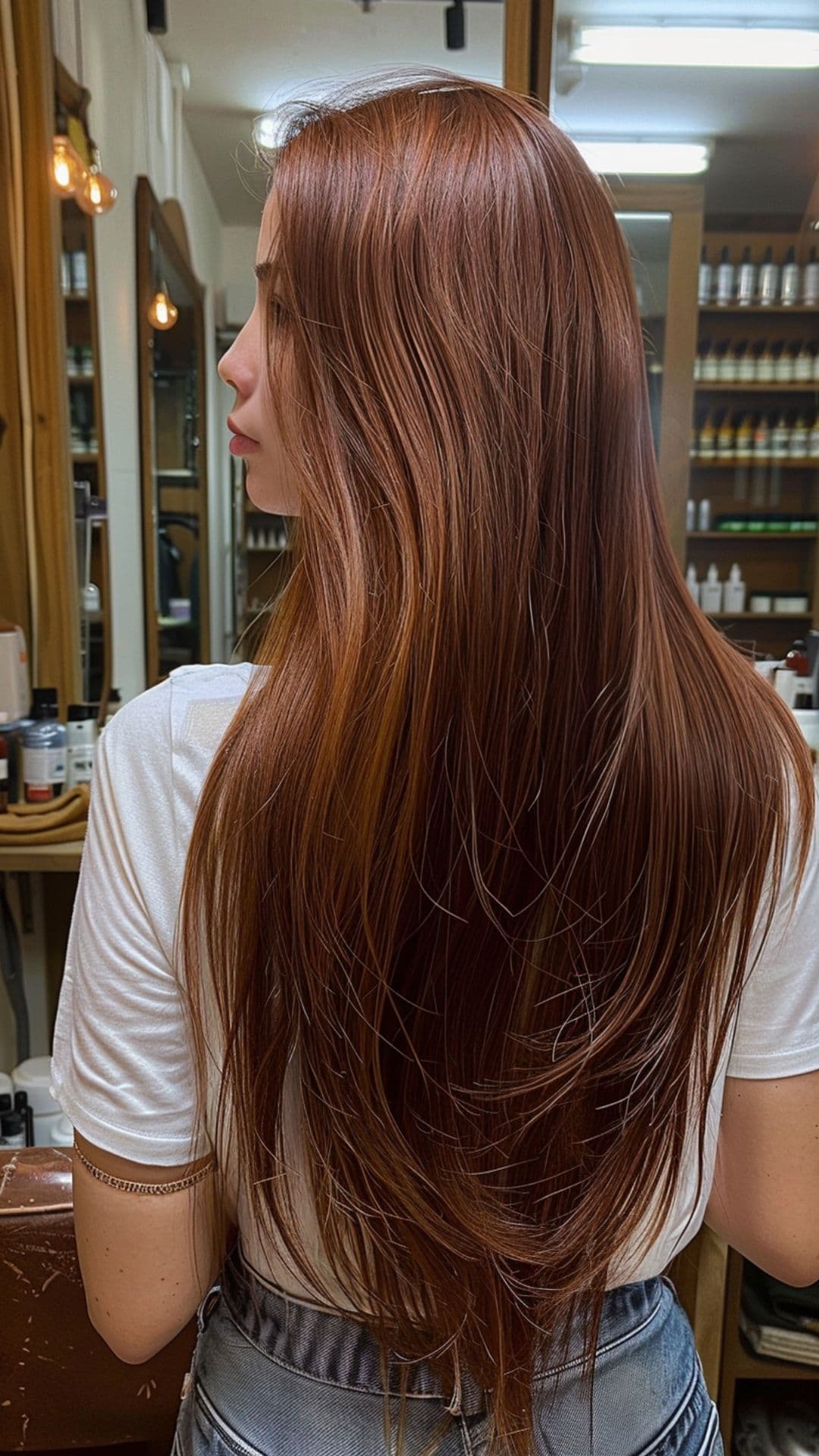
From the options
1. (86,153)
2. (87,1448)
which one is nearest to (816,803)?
(87,1448)

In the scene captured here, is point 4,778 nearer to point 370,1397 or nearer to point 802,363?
point 370,1397

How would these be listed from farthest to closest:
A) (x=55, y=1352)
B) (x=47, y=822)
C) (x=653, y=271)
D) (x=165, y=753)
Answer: (x=653, y=271)
(x=47, y=822)
(x=55, y=1352)
(x=165, y=753)

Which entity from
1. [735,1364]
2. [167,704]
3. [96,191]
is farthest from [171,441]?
[735,1364]

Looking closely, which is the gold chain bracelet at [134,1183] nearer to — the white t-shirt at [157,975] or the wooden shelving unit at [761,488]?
the white t-shirt at [157,975]

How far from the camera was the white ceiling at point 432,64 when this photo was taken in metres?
1.56

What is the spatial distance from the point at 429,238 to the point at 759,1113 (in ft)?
1.86

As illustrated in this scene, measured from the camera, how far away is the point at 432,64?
1.58 meters

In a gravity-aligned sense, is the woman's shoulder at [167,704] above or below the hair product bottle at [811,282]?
below

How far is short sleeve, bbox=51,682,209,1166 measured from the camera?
1.57ft

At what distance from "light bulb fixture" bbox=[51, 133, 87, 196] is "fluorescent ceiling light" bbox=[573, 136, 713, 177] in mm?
903

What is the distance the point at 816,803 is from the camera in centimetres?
53

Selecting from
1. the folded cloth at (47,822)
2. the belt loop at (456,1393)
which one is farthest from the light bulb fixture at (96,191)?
the belt loop at (456,1393)

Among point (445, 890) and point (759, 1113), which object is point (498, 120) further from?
point (759, 1113)

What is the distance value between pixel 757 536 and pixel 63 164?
1471 mm
